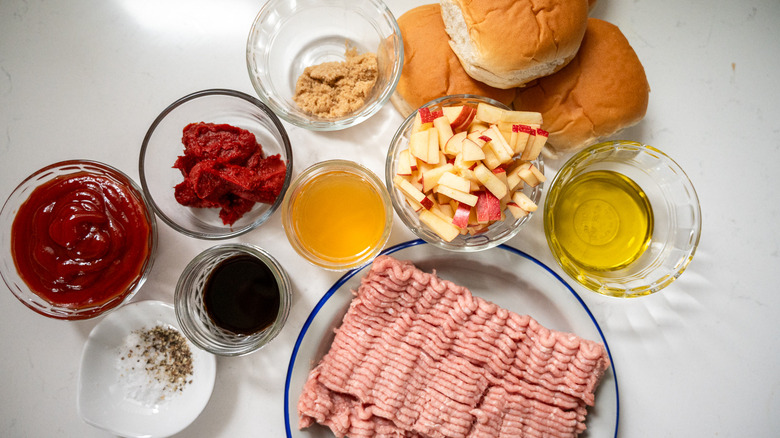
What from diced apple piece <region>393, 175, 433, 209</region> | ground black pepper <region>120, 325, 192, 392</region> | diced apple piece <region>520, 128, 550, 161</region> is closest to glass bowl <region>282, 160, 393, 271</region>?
diced apple piece <region>393, 175, 433, 209</region>

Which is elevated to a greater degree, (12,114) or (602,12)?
(602,12)

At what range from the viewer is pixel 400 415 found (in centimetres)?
152

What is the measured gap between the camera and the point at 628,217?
5.41 feet

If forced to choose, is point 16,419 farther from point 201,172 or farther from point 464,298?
point 464,298

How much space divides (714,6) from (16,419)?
3.33 meters

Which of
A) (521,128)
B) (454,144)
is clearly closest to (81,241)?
(454,144)

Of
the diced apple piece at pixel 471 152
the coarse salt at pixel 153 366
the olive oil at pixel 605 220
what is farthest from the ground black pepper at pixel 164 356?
the olive oil at pixel 605 220

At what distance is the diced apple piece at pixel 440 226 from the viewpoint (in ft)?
4.45

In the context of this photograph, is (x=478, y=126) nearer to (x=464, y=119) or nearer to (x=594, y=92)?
(x=464, y=119)

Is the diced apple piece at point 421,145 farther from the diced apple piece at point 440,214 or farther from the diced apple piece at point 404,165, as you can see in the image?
the diced apple piece at point 440,214

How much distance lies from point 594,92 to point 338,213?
39.7 inches

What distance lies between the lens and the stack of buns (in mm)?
1367

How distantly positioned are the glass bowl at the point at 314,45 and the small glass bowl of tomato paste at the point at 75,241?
642mm

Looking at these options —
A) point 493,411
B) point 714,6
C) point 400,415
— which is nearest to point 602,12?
point 714,6
